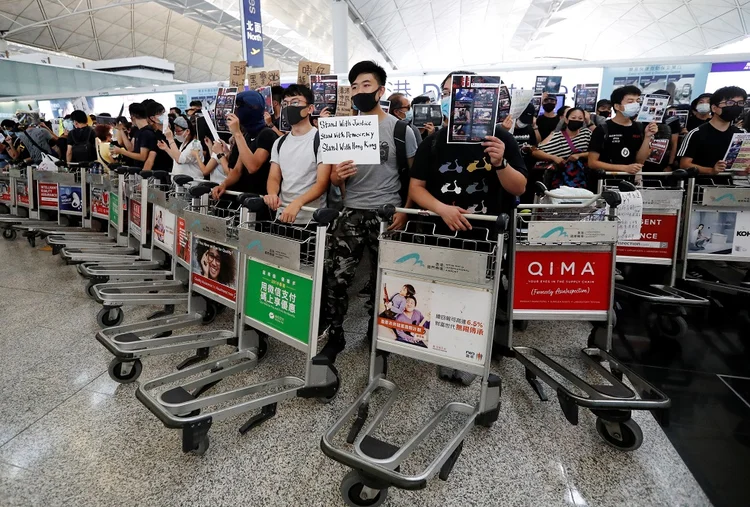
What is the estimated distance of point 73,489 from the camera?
67.8 inches

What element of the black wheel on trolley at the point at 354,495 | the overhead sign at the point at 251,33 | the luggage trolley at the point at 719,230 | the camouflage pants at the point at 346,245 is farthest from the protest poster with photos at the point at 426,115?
the overhead sign at the point at 251,33

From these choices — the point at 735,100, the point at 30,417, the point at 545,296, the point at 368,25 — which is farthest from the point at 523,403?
the point at 368,25

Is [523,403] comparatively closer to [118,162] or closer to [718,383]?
[718,383]

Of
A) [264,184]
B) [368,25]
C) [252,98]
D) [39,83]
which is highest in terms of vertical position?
[368,25]

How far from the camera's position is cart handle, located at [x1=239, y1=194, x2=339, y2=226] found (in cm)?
192

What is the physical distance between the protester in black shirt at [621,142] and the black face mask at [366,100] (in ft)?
7.06

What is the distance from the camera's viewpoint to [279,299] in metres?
2.21

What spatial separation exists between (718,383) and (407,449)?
208cm

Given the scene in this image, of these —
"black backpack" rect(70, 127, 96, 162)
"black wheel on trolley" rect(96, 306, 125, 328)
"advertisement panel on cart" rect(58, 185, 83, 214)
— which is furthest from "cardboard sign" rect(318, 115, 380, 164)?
"black backpack" rect(70, 127, 96, 162)

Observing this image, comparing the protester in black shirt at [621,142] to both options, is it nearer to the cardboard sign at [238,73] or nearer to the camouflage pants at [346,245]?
the camouflage pants at [346,245]

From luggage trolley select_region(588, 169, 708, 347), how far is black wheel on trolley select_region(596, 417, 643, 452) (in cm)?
131

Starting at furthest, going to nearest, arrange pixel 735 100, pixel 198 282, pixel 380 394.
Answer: pixel 735 100 < pixel 198 282 < pixel 380 394

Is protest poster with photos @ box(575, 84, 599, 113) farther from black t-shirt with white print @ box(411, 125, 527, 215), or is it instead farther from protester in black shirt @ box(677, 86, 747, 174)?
black t-shirt with white print @ box(411, 125, 527, 215)

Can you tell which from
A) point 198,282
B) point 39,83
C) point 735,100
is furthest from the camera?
point 39,83
